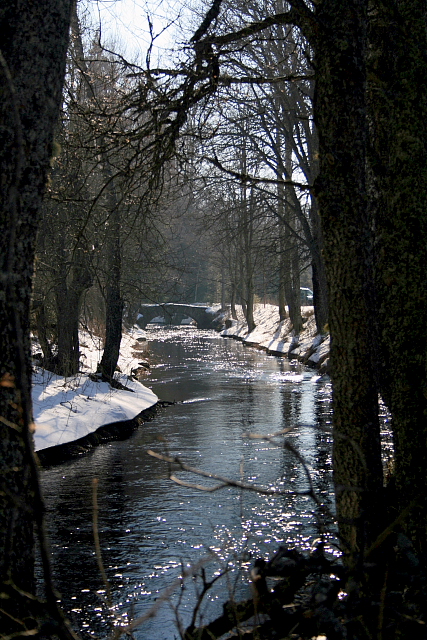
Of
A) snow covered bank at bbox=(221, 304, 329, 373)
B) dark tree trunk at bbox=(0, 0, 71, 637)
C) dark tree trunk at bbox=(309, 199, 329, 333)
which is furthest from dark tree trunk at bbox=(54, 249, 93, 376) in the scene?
dark tree trunk at bbox=(0, 0, 71, 637)

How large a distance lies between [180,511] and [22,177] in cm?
583

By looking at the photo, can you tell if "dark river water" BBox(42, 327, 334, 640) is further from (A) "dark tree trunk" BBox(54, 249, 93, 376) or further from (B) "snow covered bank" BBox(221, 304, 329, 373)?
(B) "snow covered bank" BBox(221, 304, 329, 373)

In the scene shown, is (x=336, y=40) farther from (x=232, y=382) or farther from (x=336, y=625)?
(x=232, y=382)

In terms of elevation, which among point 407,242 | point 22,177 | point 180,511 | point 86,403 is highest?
point 22,177

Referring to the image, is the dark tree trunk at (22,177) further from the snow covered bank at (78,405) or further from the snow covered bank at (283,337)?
the snow covered bank at (283,337)

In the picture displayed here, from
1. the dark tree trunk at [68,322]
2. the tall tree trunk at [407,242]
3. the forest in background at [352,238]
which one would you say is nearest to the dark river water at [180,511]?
the forest in background at [352,238]

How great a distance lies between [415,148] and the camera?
4.45 m

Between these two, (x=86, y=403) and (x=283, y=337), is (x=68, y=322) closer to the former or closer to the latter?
(x=86, y=403)

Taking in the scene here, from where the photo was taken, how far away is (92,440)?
464 inches

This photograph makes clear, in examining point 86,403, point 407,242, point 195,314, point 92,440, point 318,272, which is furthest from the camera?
point 195,314

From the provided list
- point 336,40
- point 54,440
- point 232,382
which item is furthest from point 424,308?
point 232,382

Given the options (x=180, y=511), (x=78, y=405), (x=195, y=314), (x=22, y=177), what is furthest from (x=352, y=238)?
(x=195, y=314)

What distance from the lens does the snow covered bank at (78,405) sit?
1134cm

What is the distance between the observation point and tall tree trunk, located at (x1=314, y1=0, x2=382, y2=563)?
165 inches
